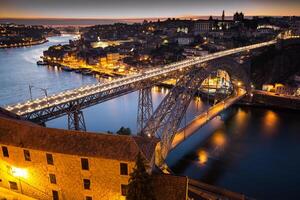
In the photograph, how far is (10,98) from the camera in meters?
40.5

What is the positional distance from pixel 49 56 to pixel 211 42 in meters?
42.3

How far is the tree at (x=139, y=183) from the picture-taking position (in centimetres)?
990

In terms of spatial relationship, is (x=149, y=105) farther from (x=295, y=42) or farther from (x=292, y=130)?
→ (x=295, y=42)

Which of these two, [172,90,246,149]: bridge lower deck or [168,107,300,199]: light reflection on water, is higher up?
[172,90,246,149]: bridge lower deck

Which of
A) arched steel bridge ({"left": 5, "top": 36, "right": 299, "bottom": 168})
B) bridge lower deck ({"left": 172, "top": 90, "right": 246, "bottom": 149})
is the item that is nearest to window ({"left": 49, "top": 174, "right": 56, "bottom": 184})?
arched steel bridge ({"left": 5, "top": 36, "right": 299, "bottom": 168})

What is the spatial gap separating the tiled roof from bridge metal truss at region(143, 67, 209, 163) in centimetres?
777

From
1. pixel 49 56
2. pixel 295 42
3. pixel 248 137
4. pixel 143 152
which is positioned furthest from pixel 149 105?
pixel 49 56

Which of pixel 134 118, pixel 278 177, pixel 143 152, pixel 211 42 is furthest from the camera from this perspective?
pixel 211 42

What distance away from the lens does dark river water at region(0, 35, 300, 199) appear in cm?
2092

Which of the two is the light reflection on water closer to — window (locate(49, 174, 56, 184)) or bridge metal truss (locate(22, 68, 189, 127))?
bridge metal truss (locate(22, 68, 189, 127))

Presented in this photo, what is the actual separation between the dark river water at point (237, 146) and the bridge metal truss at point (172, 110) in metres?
3.04

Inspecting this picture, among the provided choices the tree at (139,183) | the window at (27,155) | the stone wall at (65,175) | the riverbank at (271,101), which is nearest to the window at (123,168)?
the stone wall at (65,175)

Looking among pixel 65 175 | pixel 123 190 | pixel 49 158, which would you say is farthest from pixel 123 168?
pixel 49 158

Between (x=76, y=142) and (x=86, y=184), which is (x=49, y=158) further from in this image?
(x=86, y=184)
